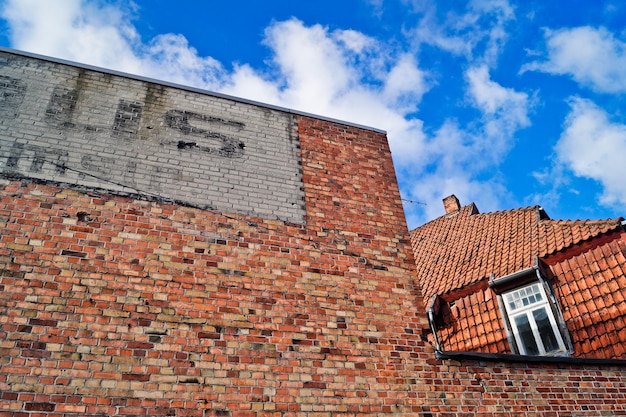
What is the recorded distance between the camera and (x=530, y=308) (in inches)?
340

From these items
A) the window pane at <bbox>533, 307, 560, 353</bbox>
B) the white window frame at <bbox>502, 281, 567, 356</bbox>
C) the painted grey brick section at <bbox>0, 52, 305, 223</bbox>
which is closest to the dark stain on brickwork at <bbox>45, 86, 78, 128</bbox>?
the painted grey brick section at <bbox>0, 52, 305, 223</bbox>

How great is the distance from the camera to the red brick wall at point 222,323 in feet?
12.6

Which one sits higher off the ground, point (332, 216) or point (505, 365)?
point (332, 216)

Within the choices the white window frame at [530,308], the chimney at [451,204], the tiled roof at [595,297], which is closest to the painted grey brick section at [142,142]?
the white window frame at [530,308]

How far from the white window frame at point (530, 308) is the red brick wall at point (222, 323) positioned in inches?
106

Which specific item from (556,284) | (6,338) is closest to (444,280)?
(556,284)

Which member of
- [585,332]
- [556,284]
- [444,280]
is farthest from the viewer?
[444,280]

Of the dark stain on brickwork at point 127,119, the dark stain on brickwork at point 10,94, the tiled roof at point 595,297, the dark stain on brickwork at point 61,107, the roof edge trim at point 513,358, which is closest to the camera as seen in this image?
the roof edge trim at point 513,358

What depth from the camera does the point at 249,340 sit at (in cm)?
440

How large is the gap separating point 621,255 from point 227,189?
7457mm

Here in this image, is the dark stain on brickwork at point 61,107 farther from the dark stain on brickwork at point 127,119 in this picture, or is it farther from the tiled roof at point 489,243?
the tiled roof at point 489,243

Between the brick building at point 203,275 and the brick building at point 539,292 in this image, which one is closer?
the brick building at point 203,275

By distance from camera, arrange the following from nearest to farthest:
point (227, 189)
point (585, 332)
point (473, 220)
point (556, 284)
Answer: point (227, 189) < point (585, 332) < point (556, 284) < point (473, 220)

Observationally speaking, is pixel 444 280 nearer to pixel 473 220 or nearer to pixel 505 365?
pixel 473 220
